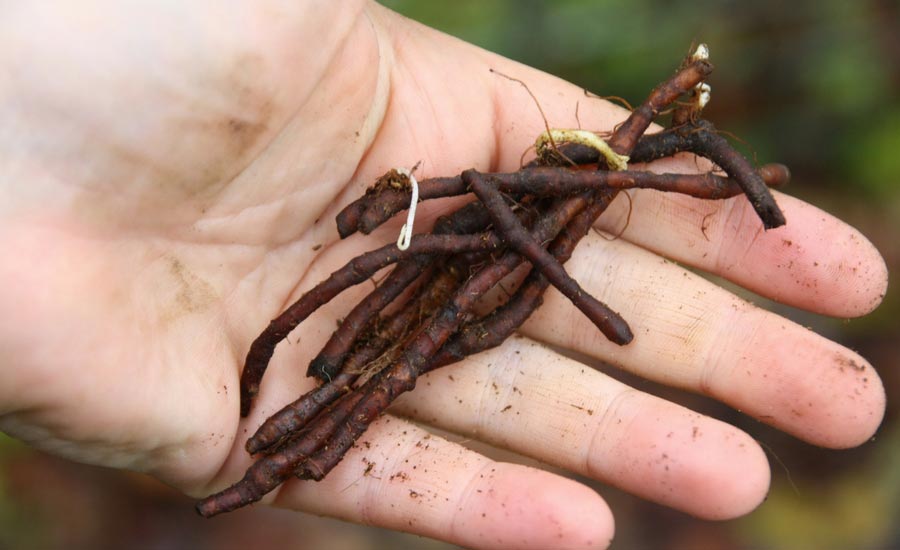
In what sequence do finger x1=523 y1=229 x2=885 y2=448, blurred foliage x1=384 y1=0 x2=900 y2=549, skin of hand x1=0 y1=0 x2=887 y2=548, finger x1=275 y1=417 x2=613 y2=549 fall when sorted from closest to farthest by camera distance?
skin of hand x1=0 y1=0 x2=887 y2=548, finger x1=275 y1=417 x2=613 y2=549, finger x1=523 y1=229 x2=885 y2=448, blurred foliage x1=384 y1=0 x2=900 y2=549

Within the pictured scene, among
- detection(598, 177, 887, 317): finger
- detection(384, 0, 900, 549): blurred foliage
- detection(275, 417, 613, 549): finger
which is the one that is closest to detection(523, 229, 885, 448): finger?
detection(598, 177, 887, 317): finger

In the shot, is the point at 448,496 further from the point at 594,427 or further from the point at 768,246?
the point at 768,246

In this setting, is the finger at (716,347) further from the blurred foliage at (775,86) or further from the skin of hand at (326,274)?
the blurred foliage at (775,86)

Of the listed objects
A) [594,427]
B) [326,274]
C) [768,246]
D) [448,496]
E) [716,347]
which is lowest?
[448,496]

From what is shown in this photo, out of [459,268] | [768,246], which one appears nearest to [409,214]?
[459,268]

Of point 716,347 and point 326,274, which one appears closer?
point 716,347

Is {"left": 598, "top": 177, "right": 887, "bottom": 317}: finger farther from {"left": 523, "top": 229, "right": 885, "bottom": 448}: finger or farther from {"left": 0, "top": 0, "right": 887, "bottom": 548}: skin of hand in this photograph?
{"left": 523, "top": 229, "right": 885, "bottom": 448}: finger

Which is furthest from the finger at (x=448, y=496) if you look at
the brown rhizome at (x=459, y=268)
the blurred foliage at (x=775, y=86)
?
the blurred foliage at (x=775, y=86)

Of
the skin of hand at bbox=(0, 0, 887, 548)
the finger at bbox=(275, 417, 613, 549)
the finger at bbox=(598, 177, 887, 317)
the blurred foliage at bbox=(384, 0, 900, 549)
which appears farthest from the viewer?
the blurred foliage at bbox=(384, 0, 900, 549)
